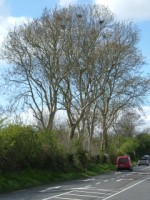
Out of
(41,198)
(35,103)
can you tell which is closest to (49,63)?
(35,103)

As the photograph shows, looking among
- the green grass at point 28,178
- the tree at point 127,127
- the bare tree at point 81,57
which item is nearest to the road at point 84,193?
the green grass at point 28,178

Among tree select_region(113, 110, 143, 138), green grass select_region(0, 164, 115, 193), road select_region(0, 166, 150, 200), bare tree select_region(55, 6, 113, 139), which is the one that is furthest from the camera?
tree select_region(113, 110, 143, 138)

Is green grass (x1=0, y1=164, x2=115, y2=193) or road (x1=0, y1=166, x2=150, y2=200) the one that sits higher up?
green grass (x1=0, y1=164, x2=115, y2=193)

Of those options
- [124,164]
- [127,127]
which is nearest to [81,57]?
[124,164]

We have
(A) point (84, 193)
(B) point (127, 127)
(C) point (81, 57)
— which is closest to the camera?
(A) point (84, 193)

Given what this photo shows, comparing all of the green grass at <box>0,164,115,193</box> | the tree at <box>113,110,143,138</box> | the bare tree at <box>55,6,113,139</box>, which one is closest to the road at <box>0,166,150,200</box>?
the green grass at <box>0,164,115,193</box>

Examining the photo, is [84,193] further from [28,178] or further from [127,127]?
[127,127]

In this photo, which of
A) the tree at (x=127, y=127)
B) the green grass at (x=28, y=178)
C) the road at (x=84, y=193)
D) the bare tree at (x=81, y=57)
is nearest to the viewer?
the road at (x=84, y=193)

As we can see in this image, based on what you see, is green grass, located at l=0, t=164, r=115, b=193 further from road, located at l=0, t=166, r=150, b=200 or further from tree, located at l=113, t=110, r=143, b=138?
tree, located at l=113, t=110, r=143, b=138

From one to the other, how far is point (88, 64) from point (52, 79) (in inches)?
182

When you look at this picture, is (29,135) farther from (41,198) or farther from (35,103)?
(35,103)

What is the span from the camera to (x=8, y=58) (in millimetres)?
46750

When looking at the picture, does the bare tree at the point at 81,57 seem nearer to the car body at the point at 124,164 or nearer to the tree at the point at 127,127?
the car body at the point at 124,164

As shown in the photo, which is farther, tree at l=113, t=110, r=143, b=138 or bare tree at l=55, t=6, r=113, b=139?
tree at l=113, t=110, r=143, b=138
